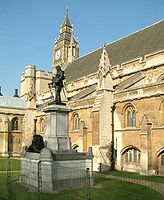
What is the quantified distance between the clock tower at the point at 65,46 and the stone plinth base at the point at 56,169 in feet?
133

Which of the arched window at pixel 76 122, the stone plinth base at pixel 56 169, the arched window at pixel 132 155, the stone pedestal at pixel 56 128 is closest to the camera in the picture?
the stone plinth base at pixel 56 169

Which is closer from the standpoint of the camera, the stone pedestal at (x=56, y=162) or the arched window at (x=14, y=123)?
the stone pedestal at (x=56, y=162)

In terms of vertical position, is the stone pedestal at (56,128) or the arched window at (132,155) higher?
the stone pedestal at (56,128)

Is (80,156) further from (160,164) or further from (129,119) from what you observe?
(129,119)

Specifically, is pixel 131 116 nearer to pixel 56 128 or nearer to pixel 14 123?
pixel 56 128

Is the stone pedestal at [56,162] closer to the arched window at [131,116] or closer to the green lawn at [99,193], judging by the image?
the green lawn at [99,193]

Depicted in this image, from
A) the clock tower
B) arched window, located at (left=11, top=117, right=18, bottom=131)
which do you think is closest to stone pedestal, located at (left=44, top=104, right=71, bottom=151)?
arched window, located at (left=11, top=117, right=18, bottom=131)

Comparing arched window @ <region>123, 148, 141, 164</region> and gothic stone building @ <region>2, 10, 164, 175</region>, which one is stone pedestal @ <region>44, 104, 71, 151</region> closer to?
gothic stone building @ <region>2, 10, 164, 175</region>

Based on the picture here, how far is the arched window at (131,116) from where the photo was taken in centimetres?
2311

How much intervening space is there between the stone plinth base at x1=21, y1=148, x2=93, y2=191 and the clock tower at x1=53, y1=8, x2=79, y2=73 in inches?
1597

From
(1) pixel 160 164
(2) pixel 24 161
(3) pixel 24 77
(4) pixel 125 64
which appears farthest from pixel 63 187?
(3) pixel 24 77

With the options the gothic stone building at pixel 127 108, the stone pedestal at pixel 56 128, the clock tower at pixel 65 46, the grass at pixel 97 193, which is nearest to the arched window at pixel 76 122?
the gothic stone building at pixel 127 108

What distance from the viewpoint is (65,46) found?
196ft

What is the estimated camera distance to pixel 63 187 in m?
14.0
